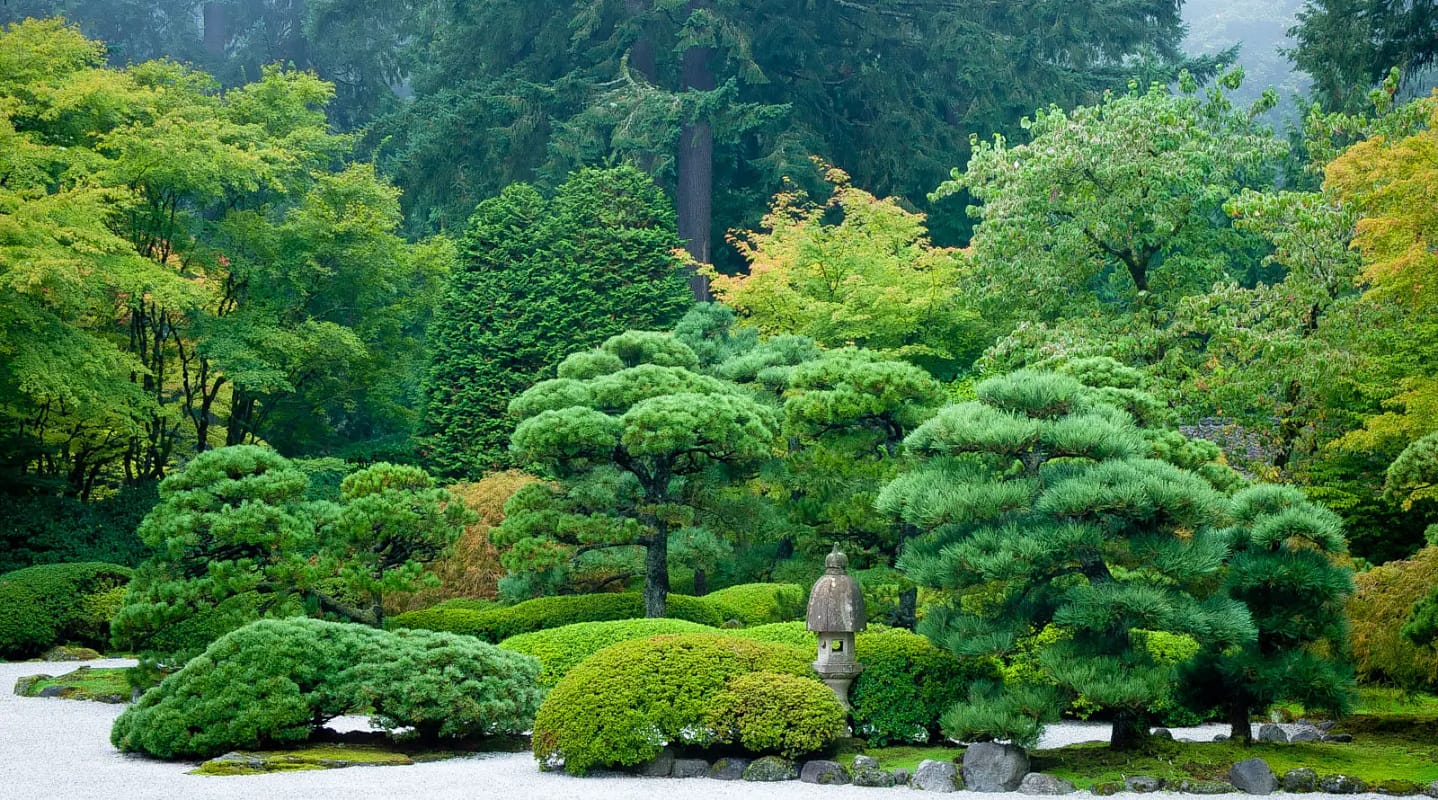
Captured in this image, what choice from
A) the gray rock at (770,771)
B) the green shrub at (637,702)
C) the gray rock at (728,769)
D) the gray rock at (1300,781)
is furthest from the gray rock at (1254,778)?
the gray rock at (728,769)

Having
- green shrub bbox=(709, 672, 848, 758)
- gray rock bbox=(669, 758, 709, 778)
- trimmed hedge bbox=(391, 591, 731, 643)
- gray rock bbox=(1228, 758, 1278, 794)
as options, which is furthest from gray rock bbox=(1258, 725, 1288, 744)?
trimmed hedge bbox=(391, 591, 731, 643)

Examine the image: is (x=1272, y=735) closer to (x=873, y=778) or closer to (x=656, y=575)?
(x=873, y=778)

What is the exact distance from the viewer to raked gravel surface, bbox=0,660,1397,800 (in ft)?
29.5

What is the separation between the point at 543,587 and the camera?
615 inches

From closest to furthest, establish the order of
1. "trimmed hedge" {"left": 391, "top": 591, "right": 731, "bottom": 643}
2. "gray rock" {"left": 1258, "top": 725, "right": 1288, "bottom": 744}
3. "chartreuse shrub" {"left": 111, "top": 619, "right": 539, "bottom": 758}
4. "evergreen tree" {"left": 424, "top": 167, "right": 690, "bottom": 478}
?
"chartreuse shrub" {"left": 111, "top": 619, "right": 539, "bottom": 758}
"gray rock" {"left": 1258, "top": 725, "right": 1288, "bottom": 744}
"trimmed hedge" {"left": 391, "top": 591, "right": 731, "bottom": 643}
"evergreen tree" {"left": 424, "top": 167, "right": 690, "bottom": 478}

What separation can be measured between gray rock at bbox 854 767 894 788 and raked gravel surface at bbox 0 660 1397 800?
128mm

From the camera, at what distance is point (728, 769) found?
9844 mm

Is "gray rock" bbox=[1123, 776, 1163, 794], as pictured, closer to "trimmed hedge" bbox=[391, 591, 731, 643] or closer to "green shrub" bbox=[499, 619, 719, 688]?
"green shrub" bbox=[499, 619, 719, 688]

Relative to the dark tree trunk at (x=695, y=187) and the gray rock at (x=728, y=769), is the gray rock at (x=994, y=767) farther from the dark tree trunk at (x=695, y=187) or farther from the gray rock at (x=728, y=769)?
the dark tree trunk at (x=695, y=187)

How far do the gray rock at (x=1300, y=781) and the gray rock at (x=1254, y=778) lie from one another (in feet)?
0.26

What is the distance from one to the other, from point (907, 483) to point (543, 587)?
6.57 metres

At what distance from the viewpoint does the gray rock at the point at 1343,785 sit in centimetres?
904

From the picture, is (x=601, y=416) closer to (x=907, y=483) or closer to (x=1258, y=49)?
(x=907, y=483)

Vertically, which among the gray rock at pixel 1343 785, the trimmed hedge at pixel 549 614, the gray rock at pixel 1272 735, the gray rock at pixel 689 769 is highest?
the trimmed hedge at pixel 549 614
